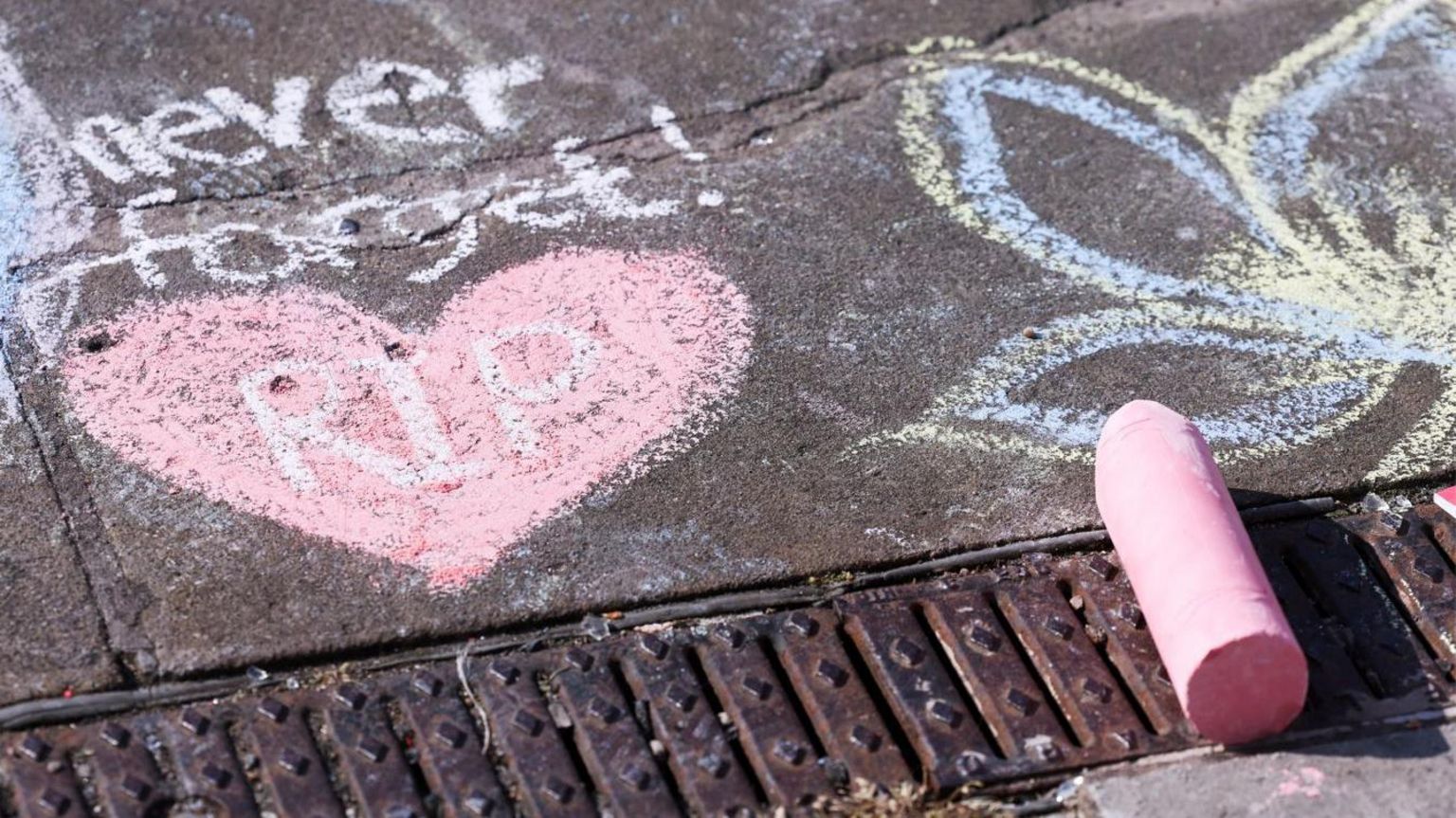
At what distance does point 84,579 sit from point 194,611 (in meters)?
0.21

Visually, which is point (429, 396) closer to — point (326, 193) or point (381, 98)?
point (326, 193)

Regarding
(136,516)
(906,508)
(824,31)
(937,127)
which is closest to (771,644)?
(906,508)

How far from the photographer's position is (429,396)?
315 centimetres

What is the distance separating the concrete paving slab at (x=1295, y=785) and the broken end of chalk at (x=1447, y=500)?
59cm

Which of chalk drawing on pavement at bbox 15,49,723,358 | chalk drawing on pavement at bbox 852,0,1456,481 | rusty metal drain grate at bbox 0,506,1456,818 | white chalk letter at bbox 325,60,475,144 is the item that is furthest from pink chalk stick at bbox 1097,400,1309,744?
white chalk letter at bbox 325,60,475,144

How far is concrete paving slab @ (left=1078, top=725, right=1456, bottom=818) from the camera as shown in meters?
2.45

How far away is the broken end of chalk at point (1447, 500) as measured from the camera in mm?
2984

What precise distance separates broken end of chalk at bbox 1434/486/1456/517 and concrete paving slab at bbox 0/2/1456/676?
0.24ft

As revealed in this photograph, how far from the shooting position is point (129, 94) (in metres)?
3.96

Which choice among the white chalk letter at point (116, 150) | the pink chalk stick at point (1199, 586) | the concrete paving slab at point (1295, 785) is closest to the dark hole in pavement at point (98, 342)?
the white chalk letter at point (116, 150)

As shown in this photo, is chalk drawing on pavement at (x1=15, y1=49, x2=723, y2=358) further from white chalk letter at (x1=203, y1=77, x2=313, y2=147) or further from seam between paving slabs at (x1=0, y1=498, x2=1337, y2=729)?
seam between paving slabs at (x1=0, y1=498, x2=1337, y2=729)

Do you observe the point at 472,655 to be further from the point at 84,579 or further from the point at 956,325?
the point at 956,325

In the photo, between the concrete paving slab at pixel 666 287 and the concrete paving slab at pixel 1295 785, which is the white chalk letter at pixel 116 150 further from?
the concrete paving slab at pixel 1295 785

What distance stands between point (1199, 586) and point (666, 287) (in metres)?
1.40
